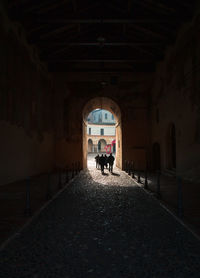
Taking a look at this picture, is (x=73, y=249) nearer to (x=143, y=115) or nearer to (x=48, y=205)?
(x=48, y=205)

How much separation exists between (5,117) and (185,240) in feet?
30.6

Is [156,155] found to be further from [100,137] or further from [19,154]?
[100,137]

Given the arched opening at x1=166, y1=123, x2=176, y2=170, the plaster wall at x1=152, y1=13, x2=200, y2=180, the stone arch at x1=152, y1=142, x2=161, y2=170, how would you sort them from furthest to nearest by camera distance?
1. the stone arch at x1=152, y1=142, x2=161, y2=170
2. the arched opening at x1=166, y1=123, x2=176, y2=170
3. the plaster wall at x1=152, y1=13, x2=200, y2=180

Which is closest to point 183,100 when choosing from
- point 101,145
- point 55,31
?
point 55,31

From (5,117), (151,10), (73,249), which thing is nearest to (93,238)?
(73,249)

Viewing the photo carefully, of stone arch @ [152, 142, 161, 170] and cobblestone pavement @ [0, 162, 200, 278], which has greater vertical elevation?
stone arch @ [152, 142, 161, 170]

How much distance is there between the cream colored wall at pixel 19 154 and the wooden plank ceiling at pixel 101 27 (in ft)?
18.9

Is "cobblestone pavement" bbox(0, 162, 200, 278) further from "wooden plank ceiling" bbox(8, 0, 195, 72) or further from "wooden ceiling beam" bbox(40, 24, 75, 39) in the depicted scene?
"wooden ceiling beam" bbox(40, 24, 75, 39)

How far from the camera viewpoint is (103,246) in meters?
3.76

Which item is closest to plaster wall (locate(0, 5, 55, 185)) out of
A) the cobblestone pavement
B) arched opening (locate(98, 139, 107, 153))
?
the cobblestone pavement

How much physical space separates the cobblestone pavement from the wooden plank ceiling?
9.90m

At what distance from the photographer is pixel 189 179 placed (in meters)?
11.5

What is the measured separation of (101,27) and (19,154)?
8.73 metres

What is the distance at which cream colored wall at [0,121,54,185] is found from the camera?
34.3ft
